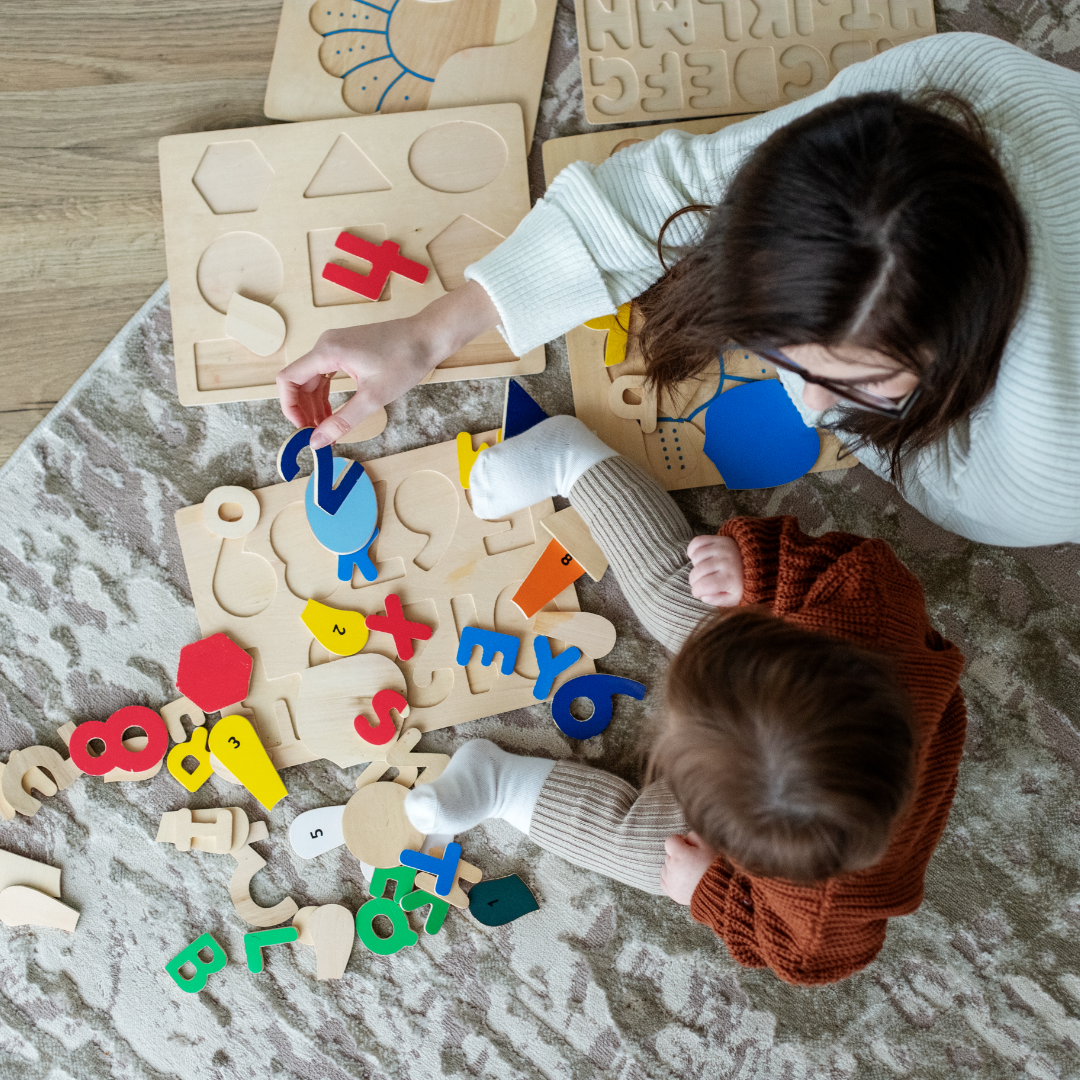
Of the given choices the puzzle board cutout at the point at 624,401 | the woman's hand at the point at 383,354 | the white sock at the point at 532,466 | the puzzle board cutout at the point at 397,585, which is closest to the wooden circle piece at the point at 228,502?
the puzzle board cutout at the point at 397,585

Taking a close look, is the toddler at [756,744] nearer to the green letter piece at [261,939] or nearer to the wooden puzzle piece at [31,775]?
the green letter piece at [261,939]

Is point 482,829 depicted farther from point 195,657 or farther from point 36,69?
point 36,69

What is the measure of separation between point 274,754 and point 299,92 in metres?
0.65

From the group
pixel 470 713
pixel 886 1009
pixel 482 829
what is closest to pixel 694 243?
pixel 470 713

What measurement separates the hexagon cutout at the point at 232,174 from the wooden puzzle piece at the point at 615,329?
1.15 feet

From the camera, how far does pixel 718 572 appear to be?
0.72m

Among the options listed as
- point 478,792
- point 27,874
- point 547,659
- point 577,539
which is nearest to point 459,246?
point 577,539

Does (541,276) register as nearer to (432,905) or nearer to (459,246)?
(459,246)

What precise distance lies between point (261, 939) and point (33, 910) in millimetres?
224

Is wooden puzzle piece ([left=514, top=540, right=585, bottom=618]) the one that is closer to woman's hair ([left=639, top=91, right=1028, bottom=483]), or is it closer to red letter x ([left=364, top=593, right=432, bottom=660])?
red letter x ([left=364, top=593, right=432, bottom=660])

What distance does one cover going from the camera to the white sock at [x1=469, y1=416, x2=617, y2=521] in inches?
31.2

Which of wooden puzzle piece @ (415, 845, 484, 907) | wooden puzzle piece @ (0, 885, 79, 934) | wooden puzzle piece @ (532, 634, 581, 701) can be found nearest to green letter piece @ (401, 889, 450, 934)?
wooden puzzle piece @ (415, 845, 484, 907)

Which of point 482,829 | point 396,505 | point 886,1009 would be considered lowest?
point 886,1009

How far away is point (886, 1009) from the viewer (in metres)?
0.83
